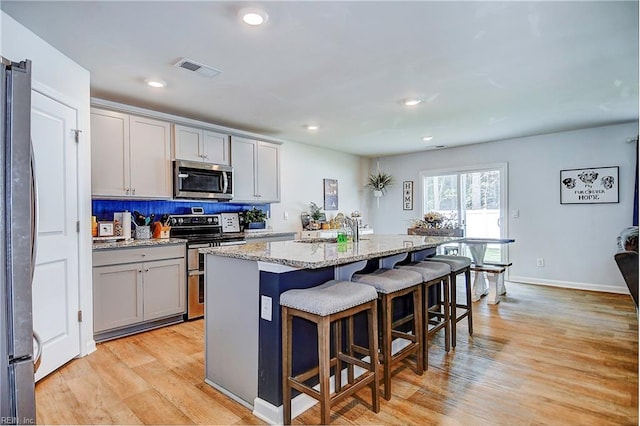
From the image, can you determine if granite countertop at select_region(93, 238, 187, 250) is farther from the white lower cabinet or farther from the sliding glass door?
the sliding glass door

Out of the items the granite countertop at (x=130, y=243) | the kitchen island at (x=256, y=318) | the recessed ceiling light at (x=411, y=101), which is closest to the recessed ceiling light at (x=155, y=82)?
the granite countertop at (x=130, y=243)

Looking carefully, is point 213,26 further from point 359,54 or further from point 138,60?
point 359,54

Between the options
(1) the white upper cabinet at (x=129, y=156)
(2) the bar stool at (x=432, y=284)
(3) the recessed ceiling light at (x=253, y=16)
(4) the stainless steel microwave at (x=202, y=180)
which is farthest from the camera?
(4) the stainless steel microwave at (x=202, y=180)

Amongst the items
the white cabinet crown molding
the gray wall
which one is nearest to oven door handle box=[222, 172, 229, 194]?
the white cabinet crown molding

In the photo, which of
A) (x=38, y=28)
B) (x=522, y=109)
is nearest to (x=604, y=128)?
(x=522, y=109)

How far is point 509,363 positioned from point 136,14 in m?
3.41

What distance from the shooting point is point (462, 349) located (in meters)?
2.89

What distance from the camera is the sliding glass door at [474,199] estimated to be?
5762mm

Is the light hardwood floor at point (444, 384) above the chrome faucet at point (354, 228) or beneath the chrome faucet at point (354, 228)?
beneath

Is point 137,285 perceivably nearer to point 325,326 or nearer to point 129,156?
point 129,156

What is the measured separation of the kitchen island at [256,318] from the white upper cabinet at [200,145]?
2.05m

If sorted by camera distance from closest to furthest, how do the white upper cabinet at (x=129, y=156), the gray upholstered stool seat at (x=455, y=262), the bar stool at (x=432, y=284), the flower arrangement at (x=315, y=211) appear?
1. the bar stool at (x=432, y=284)
2. the gray upholstered stool seat at (x=455, y=262)
3. the white upper cabinet at (x=129, y=156)
4. the flower arrangement at (x=315, y=211)

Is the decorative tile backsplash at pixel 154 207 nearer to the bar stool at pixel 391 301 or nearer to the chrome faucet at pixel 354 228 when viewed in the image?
the chrome faucet at pixel 354 228

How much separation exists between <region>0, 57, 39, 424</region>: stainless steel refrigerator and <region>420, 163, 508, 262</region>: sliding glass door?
19.5 ft
